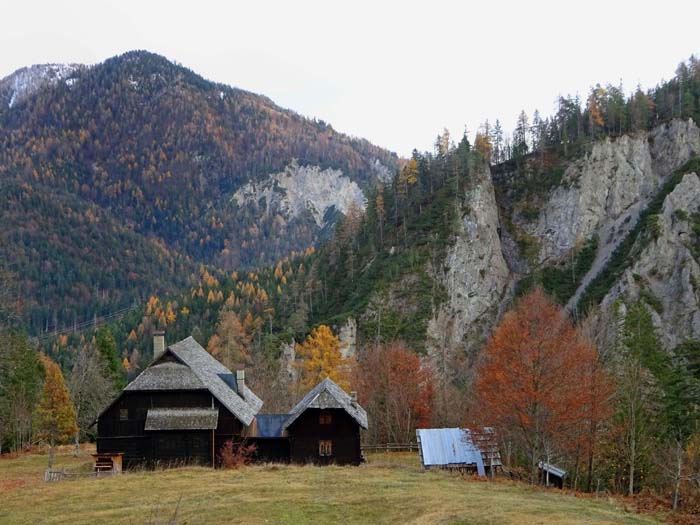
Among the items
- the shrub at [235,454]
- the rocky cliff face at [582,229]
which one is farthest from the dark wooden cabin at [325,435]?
the rocky cliff face at [582,229]

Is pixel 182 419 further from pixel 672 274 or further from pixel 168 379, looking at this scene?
pixel 672 274

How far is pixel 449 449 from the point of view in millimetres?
45812

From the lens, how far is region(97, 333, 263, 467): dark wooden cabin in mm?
46594

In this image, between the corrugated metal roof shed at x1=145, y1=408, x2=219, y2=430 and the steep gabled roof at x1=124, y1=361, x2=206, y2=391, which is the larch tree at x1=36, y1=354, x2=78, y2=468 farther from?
the corrugated metal roof shed at x1=145, y1=408, x2=219, y2=430

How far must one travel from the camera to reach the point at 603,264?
121 metres

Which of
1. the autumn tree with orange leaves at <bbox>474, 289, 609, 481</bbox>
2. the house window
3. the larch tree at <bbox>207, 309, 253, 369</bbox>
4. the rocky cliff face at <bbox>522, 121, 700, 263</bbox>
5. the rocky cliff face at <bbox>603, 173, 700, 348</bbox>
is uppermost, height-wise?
the rocky cliff face at <bbox>522, 121, 700, 263</bbox>

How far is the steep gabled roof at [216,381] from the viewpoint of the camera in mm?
47375

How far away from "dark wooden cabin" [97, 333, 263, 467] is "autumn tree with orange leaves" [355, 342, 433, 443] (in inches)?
804

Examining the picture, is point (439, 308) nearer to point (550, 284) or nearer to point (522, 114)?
point (550, 284)

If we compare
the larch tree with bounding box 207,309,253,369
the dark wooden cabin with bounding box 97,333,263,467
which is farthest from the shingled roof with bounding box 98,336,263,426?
the larch tree with bounding box 207,309,253,369

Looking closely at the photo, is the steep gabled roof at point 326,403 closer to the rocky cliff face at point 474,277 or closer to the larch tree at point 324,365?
the larch tree at point 324,365

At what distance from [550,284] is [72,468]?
95.5 m

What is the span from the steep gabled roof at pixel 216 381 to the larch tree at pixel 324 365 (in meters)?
27.1

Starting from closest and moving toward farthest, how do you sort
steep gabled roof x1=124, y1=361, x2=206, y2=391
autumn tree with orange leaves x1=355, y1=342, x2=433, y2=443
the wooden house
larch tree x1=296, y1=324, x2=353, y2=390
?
the wooden house, steep gabled roof x1=124, y1=361, x2=206, y2=391, autumn tree with orange leaves x1=355, y1=342, x2=433, y2=443, larch tree x1=296, y1=324, x2=353, y2=390
